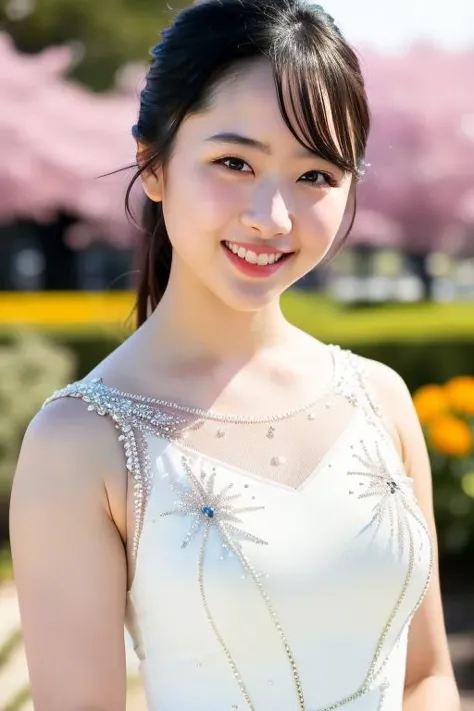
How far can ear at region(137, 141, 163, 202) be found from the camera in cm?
190

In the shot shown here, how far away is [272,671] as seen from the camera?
1.78 meters

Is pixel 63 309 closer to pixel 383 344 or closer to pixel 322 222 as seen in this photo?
pixel 383 344

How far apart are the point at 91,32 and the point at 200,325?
19.8 metres

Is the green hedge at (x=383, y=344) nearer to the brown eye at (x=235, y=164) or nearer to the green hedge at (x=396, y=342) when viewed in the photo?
the green hedge at (x=396, y=342)

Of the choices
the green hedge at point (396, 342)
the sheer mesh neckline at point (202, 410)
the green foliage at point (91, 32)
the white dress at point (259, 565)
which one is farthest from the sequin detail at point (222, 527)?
the green foliage at point (91, 32)

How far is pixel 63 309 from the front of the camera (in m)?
13.2

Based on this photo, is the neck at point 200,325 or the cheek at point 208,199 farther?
the neck at point 200,325

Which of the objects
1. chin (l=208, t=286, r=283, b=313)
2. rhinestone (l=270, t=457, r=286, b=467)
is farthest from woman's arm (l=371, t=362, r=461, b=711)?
chin (l=208, t=286, r=283, b=313)

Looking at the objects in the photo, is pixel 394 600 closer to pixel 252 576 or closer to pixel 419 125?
pixel 252 576

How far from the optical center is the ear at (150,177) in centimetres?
190

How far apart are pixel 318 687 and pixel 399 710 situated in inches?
8.8

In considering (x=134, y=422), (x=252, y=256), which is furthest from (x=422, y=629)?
(x=252, y=256)

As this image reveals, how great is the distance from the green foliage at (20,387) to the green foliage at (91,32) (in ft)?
43.5

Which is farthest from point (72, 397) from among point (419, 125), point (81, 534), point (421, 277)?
point (421, 277)
